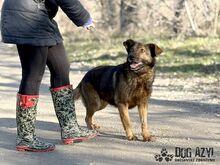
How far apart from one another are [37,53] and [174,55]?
13.1m

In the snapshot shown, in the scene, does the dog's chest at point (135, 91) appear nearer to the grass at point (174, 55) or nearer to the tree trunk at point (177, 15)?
the grass at point (174, 55)

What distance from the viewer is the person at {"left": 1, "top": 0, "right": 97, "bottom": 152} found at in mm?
6270

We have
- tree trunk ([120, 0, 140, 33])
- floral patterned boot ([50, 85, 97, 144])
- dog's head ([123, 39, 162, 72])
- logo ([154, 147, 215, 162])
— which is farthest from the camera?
tree trunk ([120, 0, 140, 33])

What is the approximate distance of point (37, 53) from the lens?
6359 millimetres

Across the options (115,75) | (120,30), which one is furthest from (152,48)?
(120,30)

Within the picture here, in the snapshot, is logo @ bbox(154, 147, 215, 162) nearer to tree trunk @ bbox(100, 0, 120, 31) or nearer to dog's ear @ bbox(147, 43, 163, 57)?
dog's ear @ bbox(147, 43, 163, 57)

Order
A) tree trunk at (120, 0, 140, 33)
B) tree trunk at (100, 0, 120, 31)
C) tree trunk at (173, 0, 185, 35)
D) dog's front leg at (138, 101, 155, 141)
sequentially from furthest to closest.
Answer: tree trunk at (100, 0, 120, 31) → tree trunk at (120, 0, 140, 33) → tree trunk at (173, 0, 185, 35) → dog's front leg at (138, 101, 155, 141)

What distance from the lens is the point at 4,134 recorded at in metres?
7.50

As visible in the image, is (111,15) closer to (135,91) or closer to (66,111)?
(135,91)

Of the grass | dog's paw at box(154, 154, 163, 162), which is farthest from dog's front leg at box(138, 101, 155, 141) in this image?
the grass

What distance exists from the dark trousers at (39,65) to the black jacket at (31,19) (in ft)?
0.35

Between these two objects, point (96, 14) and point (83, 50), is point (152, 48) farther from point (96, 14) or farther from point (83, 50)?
point (96, 14)

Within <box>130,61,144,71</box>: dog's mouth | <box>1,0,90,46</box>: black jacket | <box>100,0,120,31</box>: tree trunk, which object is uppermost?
<box>1,0,90,46</box>: black jacket

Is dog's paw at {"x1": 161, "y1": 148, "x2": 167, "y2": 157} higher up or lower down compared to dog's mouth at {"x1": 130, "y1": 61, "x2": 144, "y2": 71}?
lower down
